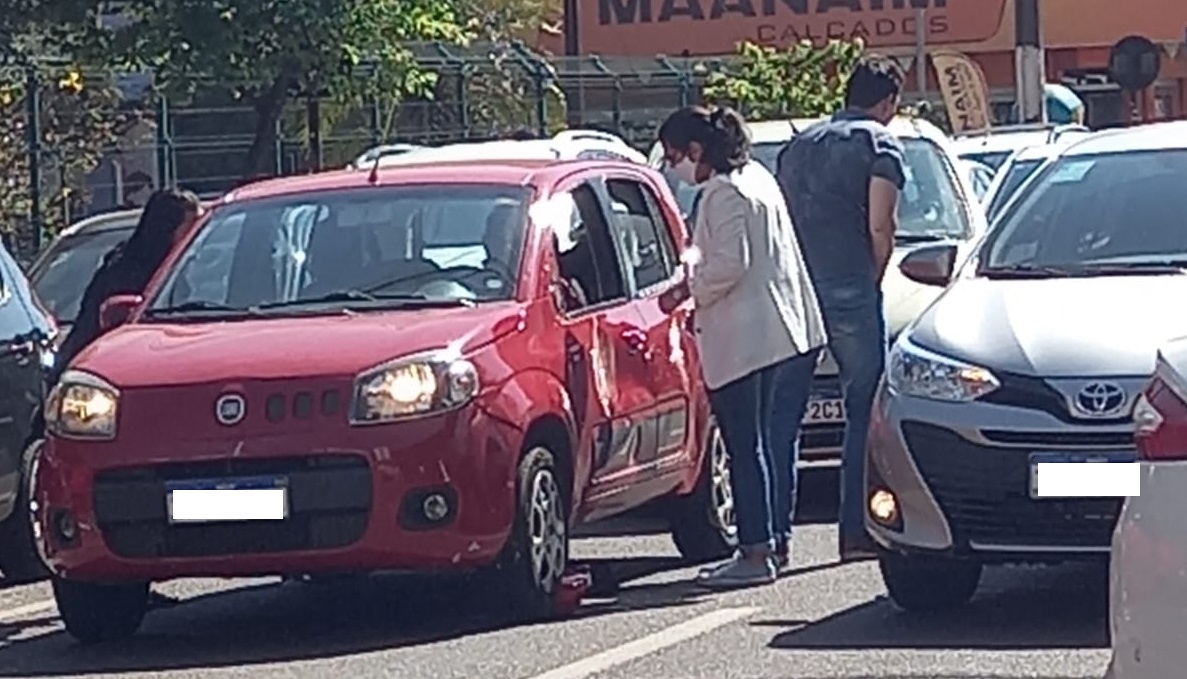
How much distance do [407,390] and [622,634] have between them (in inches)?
43.6

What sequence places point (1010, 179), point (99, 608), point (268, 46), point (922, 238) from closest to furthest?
point (99, 608)
point (922, 238)
point (1010, 179)
point (268, 46)

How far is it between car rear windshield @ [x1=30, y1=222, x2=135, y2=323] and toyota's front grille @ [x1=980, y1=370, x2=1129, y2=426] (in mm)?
6722

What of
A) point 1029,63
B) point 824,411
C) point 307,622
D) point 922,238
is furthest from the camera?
point 1029,63

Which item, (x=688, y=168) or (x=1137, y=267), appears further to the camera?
(x=688, y=168)

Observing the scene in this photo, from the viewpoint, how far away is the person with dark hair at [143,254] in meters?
12.3

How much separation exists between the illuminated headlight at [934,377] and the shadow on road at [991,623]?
781mm

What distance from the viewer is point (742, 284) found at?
11.6 metres

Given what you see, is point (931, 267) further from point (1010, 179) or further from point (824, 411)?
point (1010, 179)

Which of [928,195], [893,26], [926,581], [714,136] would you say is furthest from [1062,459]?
[893,26]

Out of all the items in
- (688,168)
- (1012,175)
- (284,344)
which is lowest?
(284,344)

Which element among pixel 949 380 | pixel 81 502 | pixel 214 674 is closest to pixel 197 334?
pixel 81 502

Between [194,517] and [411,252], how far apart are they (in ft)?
4.80

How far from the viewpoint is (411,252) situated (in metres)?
11.2

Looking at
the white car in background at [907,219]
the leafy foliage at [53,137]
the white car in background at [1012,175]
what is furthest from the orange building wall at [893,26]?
the white car in background at [907,219]
